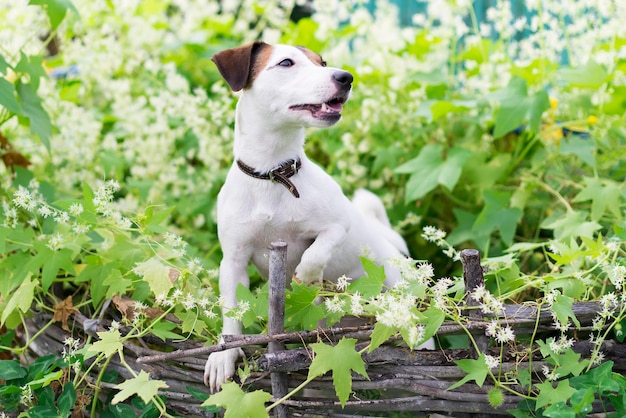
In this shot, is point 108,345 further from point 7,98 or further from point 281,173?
point 7,98

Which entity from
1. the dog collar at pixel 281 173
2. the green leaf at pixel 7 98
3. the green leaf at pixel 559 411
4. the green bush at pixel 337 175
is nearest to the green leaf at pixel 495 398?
the green bush at pixel 337 175

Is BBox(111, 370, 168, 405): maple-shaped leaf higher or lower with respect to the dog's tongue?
lower

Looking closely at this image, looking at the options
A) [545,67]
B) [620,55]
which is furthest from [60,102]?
[620,55]

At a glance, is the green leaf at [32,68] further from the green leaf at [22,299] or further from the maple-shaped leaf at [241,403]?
the maple-shaped leaf at [241,403]

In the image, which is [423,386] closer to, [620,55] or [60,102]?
[620,55]

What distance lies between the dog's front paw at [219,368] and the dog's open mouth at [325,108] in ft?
2.32

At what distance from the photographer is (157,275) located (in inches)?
84.9

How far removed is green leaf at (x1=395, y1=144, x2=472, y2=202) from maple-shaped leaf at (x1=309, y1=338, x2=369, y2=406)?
135cm

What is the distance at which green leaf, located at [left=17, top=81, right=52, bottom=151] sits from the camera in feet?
9.12

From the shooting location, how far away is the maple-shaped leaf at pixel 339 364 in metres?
1.81

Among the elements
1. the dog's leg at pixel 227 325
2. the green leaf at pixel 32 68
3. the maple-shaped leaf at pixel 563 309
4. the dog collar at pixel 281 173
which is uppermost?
the green leaf at pixel 32 68

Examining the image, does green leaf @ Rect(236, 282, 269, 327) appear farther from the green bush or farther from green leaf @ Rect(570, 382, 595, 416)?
green leaf @ Rect(570, 382, 595, 416)

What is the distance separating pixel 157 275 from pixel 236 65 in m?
0.66

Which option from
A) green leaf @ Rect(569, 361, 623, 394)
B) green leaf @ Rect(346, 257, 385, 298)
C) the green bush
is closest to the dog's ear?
the green bush
